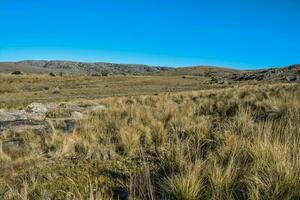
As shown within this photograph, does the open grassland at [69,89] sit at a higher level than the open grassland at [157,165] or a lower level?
lower

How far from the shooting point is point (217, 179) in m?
4.53

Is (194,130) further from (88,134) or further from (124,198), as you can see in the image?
(124,198)

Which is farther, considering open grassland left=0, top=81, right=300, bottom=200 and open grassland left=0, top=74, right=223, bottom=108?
open grassland left=0, top=74, right=223, bottom=108

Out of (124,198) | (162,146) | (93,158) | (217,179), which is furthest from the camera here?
(162,146)

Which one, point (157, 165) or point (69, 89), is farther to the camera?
point (69, 89)

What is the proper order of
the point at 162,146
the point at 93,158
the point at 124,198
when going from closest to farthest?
the point at 124,198
the point at 93,158
the point at 162,146

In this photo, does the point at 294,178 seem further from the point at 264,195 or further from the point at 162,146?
the point at 162,146

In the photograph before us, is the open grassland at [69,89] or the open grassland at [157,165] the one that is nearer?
the open grassland at [157,165]

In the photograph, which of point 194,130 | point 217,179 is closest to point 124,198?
point 217,179

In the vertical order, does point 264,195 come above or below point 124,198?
above

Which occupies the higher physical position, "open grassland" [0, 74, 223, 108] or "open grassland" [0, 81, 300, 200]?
"open grassland" [0, 81, 300, 200]

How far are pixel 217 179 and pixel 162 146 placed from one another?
2842 millimetres

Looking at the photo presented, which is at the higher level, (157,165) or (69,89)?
(157,165)

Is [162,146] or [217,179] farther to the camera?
[162,146]
